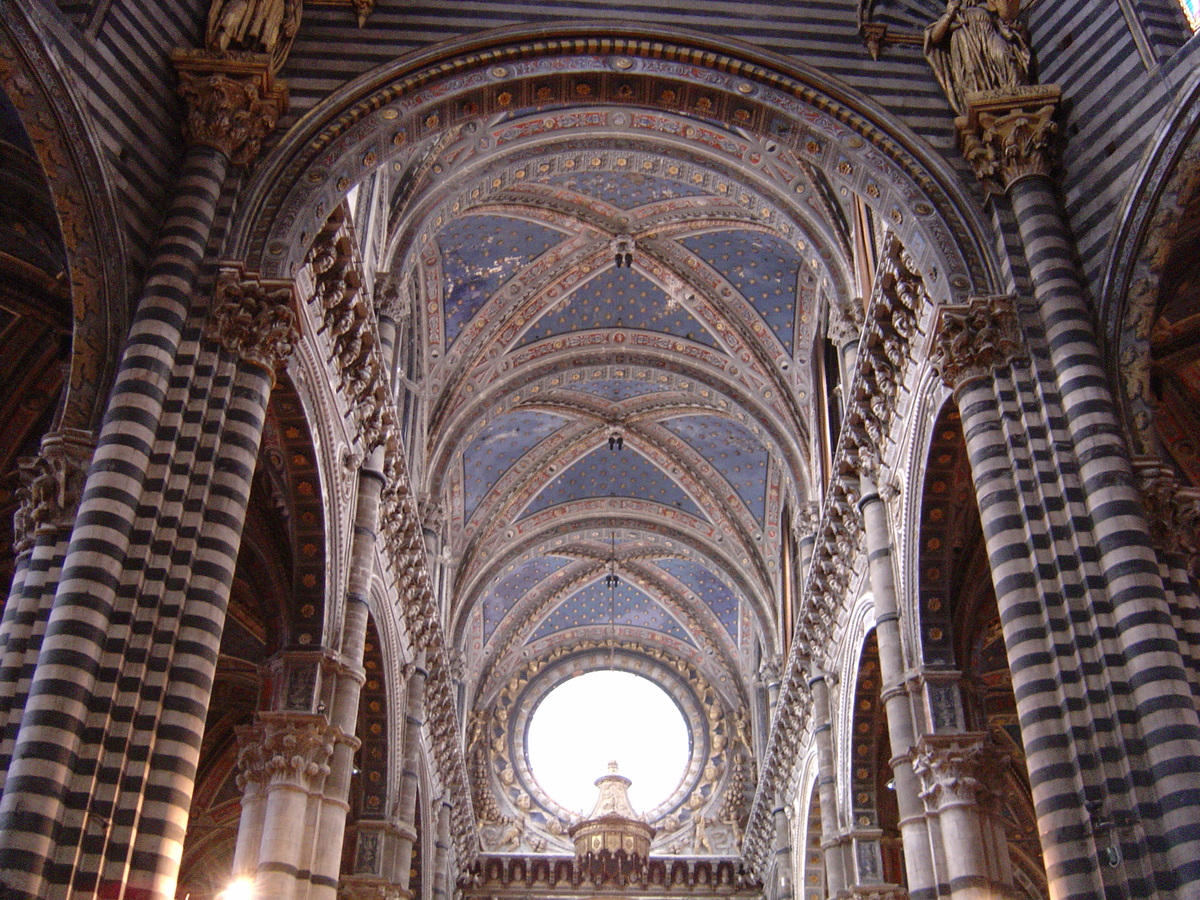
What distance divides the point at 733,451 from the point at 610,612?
7587 mm

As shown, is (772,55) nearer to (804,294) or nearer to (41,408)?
(804,294)

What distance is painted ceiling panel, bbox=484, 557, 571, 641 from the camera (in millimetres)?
29078

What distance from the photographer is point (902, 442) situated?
1424 centimetres

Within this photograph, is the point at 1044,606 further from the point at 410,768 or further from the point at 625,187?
the point at 625,187

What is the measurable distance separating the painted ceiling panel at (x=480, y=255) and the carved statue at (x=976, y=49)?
28.9 ft

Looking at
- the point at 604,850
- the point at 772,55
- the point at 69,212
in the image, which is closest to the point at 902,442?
the point at 772,55

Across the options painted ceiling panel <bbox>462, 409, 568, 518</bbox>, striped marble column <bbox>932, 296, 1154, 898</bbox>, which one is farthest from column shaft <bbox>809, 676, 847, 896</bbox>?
painted ceiling panel <bbox>462, 409, 568, 518</bbox>

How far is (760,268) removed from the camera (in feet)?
68.4

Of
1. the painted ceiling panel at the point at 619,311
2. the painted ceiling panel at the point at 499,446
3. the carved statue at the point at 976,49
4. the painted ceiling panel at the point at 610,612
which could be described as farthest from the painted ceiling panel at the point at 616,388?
the carved statue at the point at 976,49

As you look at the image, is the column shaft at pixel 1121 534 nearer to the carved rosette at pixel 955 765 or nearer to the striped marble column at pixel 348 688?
the carved rosette at pixel 955 765

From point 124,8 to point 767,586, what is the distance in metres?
17.3

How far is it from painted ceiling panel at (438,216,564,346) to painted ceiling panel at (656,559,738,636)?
10.4 meters

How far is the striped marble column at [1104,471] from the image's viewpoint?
28.0ft

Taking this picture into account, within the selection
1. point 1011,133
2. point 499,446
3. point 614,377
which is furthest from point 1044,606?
point 499,446
